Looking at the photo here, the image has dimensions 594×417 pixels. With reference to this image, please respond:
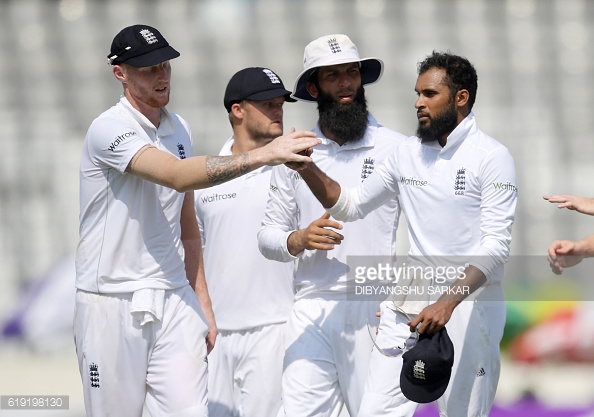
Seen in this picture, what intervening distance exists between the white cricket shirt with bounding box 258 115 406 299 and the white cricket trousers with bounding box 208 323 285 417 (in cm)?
42

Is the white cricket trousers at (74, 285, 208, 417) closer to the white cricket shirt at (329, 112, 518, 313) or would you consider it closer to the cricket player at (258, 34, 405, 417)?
the cricket player at (258, 34, 405, 417)

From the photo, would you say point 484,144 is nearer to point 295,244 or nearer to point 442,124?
point 442,124

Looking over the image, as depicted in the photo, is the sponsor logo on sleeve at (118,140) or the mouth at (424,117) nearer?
the sponsor logo on sleeve at (118,140)

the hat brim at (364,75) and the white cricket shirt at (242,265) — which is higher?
the hat brim at (364,75)

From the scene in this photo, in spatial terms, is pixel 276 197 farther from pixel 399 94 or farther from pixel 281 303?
pixel 399 94

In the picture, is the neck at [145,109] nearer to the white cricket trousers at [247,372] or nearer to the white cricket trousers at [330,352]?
the white cricket trousers at [330,352]

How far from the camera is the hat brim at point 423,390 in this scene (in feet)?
13.0

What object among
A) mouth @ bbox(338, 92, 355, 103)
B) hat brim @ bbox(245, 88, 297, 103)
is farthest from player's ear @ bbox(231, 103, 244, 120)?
mouth @ bbox(338, 92, 355, 103)

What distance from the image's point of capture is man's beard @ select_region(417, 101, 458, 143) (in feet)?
14.1

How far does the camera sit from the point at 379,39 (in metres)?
10.7

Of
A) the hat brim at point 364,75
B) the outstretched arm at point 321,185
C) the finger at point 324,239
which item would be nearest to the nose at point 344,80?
the hat brim at point 364,75

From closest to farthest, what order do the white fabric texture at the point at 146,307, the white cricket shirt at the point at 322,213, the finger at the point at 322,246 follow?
the white fabric texture at the point at 146,307 → the finger at the point at 322,246 → the white cricket shirt at the point at 322,213

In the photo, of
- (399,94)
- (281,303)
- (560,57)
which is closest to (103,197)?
(281,303)

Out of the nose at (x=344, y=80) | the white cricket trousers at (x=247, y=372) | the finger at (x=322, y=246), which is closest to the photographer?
the finger at (x=322, y=246)
